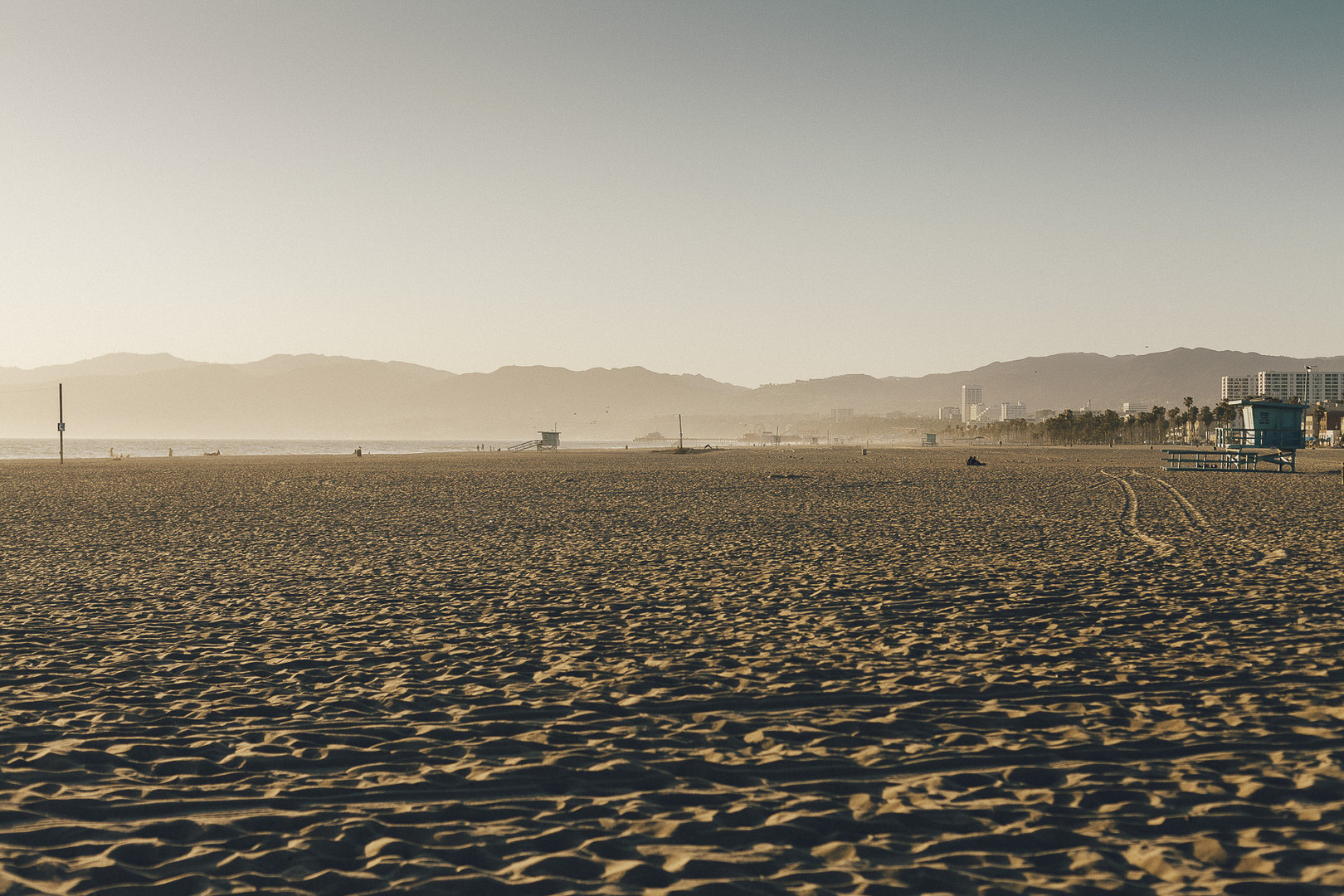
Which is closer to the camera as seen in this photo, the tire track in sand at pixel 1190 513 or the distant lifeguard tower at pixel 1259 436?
the tire track in sand at pixel 1190 513

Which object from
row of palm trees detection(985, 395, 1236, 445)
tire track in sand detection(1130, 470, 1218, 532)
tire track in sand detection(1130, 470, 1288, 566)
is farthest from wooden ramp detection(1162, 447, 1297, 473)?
row of palm trees detection(985, 395, 1236, 445)

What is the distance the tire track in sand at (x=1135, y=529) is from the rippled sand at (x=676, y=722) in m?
0.22

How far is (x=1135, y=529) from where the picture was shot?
61.1 feet

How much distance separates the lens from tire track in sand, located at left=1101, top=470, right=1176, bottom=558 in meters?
15.3

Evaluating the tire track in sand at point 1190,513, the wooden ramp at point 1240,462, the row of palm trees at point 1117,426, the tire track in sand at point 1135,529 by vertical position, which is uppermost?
the row of palm trees at point 1117,426

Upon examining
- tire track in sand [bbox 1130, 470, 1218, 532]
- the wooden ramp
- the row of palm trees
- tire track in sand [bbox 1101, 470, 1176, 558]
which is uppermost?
the row of palm trees

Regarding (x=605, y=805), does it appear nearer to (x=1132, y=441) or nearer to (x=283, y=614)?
(x=283, y=614)

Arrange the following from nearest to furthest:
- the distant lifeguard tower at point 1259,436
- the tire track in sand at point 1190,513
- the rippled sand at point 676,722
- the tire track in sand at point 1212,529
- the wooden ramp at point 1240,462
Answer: the rippled sand at point 676,722 → the tire track in sand at point 1212,529 → the tire track in sand at point 1190,513 → the wooden ramp at point 1240,462 → the distant lifeguard tower at point 1259,436

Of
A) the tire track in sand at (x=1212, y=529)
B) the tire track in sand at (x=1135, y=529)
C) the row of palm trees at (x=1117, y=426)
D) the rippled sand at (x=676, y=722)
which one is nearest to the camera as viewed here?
the rippled sand at (x=676, y=722)

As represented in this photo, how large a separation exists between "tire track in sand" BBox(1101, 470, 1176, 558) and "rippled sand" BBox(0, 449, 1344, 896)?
0.22 meters

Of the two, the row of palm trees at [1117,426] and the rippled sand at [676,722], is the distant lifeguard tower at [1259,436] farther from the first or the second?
the row of palm trees at [1117,426]

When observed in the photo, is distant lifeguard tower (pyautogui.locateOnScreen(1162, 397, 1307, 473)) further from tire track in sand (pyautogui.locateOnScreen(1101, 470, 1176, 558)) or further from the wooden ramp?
tire track in sand (pyautogui.locateOnScreen(1101, 470, 1176, 558))

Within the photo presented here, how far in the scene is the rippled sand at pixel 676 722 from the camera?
4.39m

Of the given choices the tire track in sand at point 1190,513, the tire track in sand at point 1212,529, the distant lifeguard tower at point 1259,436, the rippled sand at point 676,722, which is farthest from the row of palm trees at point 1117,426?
the rippled sand at point 676,722
